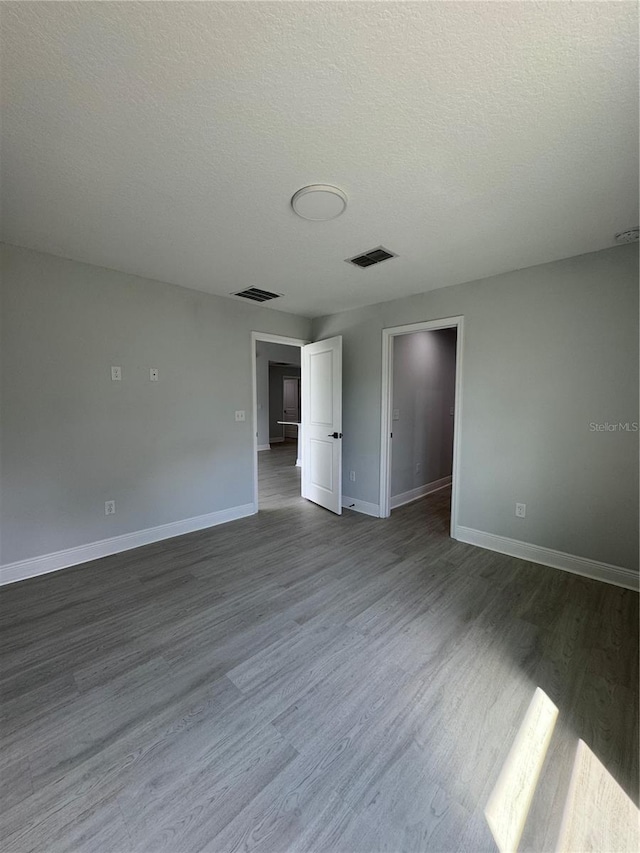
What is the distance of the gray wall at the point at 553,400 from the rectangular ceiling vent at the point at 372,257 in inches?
38.0

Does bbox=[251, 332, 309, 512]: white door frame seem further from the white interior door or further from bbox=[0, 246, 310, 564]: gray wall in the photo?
the white interior door

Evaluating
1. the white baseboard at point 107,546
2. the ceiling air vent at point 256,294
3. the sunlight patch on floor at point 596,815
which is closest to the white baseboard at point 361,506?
the white baseboard at point 107,546

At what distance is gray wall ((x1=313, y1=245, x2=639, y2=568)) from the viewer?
95.7 inches

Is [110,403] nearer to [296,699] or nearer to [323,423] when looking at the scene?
[323,423]

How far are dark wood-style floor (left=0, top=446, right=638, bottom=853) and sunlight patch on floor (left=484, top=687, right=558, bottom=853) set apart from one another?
28 mm

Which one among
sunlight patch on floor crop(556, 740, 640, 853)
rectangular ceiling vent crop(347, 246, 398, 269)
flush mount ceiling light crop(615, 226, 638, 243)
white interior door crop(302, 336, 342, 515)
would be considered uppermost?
rectangular ceiling vent crop(347, 246, 398, 269)

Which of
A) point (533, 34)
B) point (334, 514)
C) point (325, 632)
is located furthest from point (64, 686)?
point (533, 34)

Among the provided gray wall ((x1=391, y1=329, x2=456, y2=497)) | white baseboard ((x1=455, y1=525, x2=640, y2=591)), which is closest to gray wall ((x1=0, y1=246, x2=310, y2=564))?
gray wall ((x1=391, y1=329, x2=456, y2=497))

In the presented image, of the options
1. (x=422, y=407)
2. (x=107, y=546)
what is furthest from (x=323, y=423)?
(x=107, y=546)

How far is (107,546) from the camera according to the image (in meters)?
2.95

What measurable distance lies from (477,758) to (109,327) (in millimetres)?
3635

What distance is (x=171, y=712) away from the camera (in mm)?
1471

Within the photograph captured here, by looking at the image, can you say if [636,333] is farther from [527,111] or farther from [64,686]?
[64,686]

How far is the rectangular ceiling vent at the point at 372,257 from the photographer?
2.51 meters
